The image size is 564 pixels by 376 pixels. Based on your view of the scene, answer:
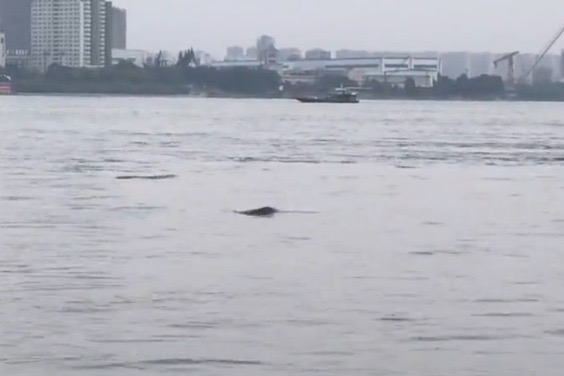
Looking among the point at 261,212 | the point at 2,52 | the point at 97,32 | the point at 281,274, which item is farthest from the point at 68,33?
the point at 281,274

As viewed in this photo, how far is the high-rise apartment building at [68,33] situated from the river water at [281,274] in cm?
13889

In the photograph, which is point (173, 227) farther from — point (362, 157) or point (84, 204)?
point (362, 157)

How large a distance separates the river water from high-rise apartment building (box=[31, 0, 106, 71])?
139 meters

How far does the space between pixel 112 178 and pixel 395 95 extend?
138859mm

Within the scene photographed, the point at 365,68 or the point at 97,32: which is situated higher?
the point at 97,32

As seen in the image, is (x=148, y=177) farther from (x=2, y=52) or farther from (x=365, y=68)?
(x=365, y=68)

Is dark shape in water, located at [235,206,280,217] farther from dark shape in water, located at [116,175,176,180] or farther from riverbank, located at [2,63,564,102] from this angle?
riverbank, located at [2,63,564,102]

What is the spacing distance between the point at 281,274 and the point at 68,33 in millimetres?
163634

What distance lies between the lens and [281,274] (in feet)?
46.1

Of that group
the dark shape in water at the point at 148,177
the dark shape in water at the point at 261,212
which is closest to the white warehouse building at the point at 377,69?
the dark shape in water at the point at 148,177

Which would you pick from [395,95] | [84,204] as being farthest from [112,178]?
[395,95]

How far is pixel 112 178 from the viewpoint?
27703 millimetres

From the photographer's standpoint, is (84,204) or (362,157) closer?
(84,204)

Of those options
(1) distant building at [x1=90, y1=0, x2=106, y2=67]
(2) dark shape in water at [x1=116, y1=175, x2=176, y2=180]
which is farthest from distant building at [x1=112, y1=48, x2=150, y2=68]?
(2) dark shape in water at [x1=116, y1=175, x2=176, y2=180]
